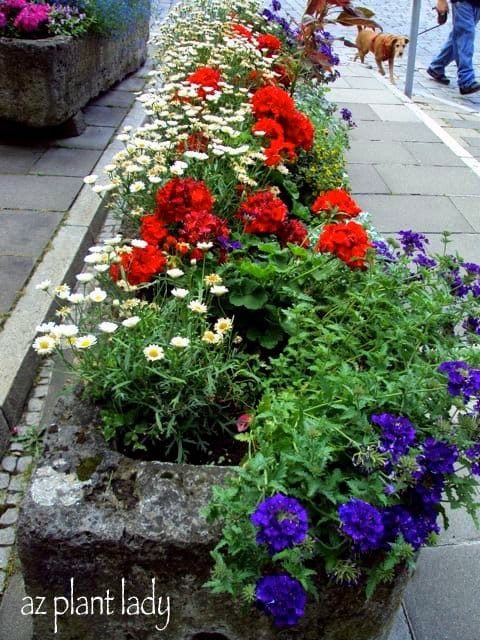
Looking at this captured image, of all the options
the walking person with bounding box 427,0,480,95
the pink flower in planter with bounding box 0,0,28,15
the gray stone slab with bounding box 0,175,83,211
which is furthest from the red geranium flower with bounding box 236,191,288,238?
the walking person with bounding box 427,0,480,95

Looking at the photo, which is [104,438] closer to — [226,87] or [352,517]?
[352,517]

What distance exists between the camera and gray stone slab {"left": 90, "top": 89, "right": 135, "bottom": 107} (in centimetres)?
598

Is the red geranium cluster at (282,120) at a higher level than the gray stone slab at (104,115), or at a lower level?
higher

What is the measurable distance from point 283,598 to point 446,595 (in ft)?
3.50

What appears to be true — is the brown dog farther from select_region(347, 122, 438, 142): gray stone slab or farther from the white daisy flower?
the white daisy flower

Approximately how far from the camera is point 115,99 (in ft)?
20.1

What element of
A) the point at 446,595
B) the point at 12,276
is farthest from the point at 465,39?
the point at 446,595

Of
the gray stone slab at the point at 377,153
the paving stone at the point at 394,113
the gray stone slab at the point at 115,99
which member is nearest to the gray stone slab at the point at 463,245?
the gray stone slab at the point at 377,153

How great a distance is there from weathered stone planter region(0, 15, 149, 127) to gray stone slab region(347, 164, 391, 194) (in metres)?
2.32

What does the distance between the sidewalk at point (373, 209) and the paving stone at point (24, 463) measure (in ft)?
0.06

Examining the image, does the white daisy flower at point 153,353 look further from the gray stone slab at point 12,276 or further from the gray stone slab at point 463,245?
the gray stone slab at point 463,245

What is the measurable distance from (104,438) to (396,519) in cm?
84

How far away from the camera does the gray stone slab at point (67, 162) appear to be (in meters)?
4.55

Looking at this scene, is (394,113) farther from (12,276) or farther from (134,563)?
(134,563)
